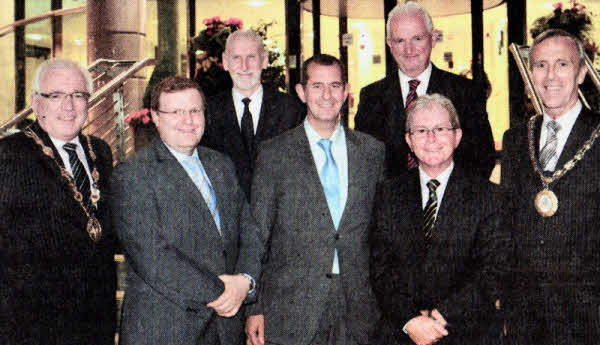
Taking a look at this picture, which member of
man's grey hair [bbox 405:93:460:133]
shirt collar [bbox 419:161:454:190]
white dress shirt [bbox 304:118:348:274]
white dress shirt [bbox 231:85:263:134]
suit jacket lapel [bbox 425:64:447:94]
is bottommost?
shirt collar [bbox 419:161:454:190]

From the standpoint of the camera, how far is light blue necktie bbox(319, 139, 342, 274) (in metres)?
2.64

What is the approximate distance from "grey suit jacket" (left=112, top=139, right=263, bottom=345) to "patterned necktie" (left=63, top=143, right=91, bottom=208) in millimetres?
245

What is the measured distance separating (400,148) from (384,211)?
745 mm

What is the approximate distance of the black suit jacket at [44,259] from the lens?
2.37 meters

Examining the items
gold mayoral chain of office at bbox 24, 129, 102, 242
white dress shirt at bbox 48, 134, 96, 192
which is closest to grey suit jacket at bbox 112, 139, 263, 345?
gold mayoral chain of office at bbox 24, 129, 102, 242

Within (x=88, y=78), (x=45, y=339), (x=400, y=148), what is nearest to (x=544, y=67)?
(x=400, y=148)

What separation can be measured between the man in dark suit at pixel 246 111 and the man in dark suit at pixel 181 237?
0.61 meters

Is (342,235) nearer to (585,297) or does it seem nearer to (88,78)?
(585,297)

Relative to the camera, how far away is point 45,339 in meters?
2.39

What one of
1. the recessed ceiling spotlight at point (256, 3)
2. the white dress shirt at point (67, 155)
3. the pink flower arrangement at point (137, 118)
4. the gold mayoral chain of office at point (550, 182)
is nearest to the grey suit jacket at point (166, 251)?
the white dress shirt at point (67, 155)

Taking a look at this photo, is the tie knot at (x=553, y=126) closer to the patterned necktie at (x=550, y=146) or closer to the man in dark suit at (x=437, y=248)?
the patterned necktie at (x=550, y=146)

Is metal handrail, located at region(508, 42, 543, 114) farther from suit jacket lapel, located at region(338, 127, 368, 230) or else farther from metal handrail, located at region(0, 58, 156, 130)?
metal handrail, located at region(0, 58, 156, 130)

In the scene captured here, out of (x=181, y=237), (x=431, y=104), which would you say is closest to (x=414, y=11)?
(x=431, y=104)

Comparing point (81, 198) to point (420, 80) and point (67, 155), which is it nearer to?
point (67, 155)
